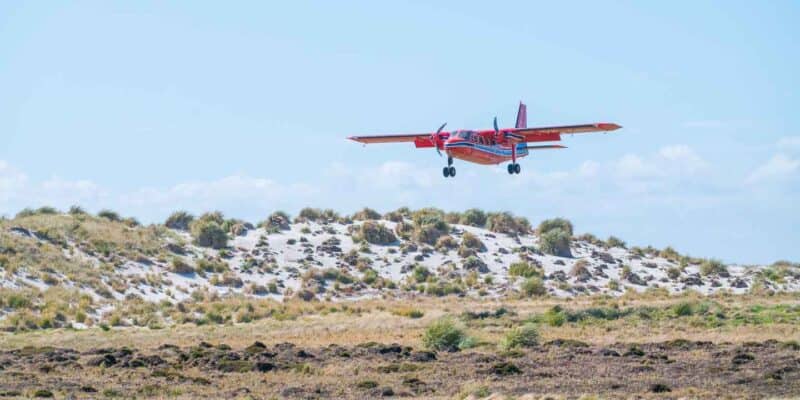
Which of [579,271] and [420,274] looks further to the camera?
[579,271]

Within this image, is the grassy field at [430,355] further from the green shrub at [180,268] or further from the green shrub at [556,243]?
the green shrub at [556,243]

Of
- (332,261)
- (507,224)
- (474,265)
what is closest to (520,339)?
(474,265)

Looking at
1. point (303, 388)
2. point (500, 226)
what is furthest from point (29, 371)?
point (500, 226)

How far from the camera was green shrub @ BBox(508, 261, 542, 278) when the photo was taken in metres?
76.1

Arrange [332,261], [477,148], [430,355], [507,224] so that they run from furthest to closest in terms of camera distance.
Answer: [507,224] → [332,261] → [477,148] → [430,355]

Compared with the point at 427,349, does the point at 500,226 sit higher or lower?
higher

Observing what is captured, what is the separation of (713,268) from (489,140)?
27.5m

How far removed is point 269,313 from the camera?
60.9 meters

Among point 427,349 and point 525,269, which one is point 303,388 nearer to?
point 427,349

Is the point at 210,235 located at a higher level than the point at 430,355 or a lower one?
higher

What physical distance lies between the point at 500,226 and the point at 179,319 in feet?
113

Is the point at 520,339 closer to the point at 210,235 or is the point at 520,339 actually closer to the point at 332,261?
the point at 332,261

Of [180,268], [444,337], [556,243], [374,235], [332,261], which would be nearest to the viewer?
[444,337]

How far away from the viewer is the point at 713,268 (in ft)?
270
